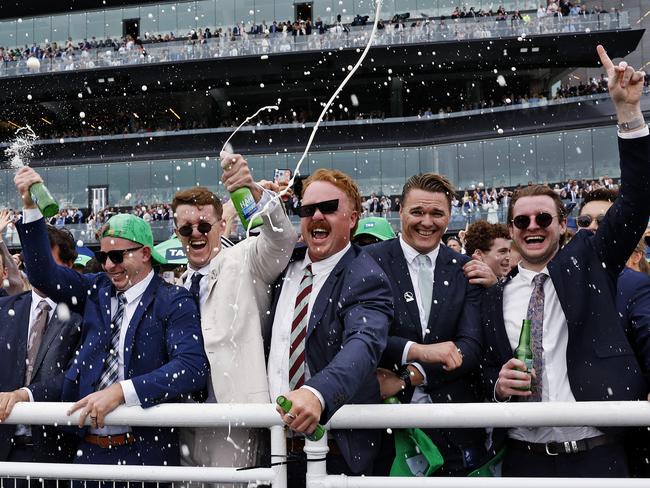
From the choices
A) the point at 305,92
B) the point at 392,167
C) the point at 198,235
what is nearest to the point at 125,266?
the point at 198,235

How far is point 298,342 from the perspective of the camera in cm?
331

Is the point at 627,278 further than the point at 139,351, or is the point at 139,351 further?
the point at 139,351

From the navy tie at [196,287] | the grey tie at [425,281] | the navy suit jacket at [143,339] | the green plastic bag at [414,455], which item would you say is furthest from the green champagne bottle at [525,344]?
the navy tie at [196,287]

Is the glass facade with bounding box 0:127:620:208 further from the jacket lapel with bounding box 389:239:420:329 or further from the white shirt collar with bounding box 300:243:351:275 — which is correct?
the white shirt collar with bounding box 300:243:351:275

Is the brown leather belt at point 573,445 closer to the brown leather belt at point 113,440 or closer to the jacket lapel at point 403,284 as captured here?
the jacket lapel at point 403,284

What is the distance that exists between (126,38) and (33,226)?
40643 mm

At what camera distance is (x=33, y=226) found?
3.80 m

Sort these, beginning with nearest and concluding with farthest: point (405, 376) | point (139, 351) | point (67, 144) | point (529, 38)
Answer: point (405, 376) < point (139, 351) < point (529, 38) < point (67, 144)

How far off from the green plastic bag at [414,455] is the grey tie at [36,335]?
191 centimetres

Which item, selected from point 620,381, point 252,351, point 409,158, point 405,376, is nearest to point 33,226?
point 252,351

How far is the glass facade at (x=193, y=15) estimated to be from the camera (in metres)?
39.8

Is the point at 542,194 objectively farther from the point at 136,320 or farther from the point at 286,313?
the point at 136,320

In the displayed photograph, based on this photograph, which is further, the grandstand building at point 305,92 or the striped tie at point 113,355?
the grandstand building at point 305,92

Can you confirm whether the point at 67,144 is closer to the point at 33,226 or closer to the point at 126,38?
the point at 126,38
